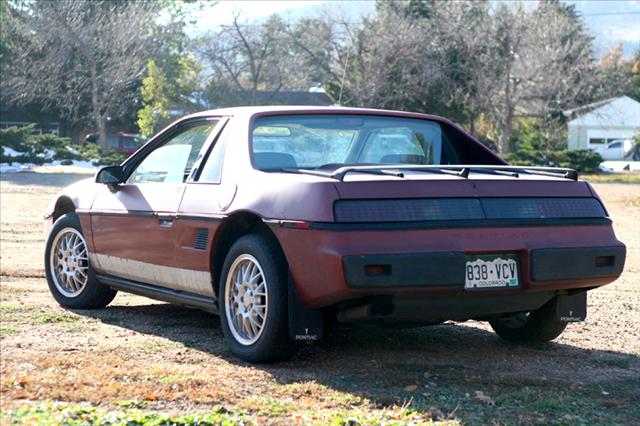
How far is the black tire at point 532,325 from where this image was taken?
6922 mm

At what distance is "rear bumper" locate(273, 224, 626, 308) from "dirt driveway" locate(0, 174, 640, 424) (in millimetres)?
509

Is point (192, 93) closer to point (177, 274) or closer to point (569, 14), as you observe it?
point (569, 14)

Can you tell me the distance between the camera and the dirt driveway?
4.90m

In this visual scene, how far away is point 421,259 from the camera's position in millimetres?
5648

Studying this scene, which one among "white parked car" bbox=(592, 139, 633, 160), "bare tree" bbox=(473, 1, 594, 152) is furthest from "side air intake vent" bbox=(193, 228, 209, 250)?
"white parked car" bbox=(592, 139, 633, 160)

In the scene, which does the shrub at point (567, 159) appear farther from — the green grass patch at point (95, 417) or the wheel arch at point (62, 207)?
the green grass patch at point (95, 417)

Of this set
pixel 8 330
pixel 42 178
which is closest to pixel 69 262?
pixel 8 330

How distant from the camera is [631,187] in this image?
3544 cm

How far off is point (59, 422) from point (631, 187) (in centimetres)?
3325

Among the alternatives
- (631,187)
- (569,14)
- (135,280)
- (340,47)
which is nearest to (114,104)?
(340,47)

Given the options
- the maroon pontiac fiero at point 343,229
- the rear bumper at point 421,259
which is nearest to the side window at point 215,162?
the maroon pontiac fiero at point 343,229

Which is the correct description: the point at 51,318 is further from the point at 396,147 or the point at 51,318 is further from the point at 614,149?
the point at 614,149

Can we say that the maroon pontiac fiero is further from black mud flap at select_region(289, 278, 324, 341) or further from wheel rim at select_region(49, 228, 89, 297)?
wheel rim at select_region(49, 228, 89, 297)

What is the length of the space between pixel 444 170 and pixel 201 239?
1.63 meters
